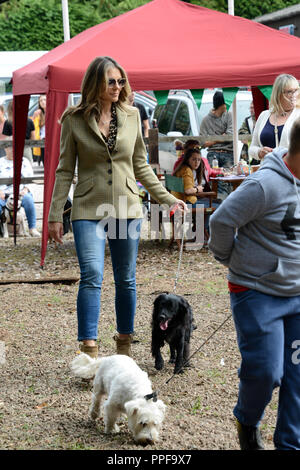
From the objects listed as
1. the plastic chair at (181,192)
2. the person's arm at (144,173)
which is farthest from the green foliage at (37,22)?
the person's arm at (144,173)

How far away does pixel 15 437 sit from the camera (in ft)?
12.1

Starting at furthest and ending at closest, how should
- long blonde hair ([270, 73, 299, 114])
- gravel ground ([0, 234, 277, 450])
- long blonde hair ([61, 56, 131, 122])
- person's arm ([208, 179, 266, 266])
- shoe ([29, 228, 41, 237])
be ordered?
shoe ([29, 228, 41, 237])
long blonde hair ([270, 73, 299, 114])
long blonde hair ([61, 56, 131, 122])
gravel ground ([0, 234, 277, 450])
person's arm ([208, 179, 266, 266])

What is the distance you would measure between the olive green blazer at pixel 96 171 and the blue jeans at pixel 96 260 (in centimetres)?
7

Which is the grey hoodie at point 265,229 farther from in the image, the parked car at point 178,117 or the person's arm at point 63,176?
the parked car at point 178,117

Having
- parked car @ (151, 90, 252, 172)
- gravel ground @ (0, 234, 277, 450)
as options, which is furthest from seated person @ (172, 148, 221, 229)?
parked car @ (151, 90, 252, 172)

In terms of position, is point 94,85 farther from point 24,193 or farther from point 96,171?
point 24,193

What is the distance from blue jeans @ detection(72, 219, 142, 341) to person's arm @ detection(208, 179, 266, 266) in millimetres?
1512

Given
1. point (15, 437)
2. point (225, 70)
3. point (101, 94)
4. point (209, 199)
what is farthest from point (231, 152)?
point (15, 437)

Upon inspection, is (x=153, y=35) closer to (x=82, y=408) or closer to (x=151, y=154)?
(x=151, y=154)

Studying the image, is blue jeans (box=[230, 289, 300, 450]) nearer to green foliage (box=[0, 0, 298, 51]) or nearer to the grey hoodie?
the grey hoodie

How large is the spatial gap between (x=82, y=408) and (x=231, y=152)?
8.85 metres

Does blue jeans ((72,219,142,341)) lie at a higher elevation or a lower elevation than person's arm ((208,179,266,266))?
lower

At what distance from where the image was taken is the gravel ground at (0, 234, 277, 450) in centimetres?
366

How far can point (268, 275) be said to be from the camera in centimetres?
279
